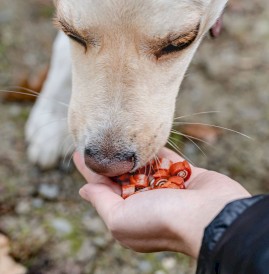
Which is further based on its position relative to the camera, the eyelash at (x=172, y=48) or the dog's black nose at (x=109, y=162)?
the eyelash at (x=172, y=48)

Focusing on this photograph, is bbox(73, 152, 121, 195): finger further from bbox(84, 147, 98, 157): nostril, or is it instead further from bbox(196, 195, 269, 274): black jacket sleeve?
bbox(196, 195, 269, 274): black jacket sleeve

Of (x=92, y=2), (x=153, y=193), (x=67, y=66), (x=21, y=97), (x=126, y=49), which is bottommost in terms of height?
(x=21, y=97)

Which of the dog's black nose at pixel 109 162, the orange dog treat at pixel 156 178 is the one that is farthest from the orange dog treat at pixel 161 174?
the dog's black nose at pixel 109 162

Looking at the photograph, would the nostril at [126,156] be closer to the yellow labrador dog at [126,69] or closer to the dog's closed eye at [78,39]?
the yellow labrador dog at [126,69]

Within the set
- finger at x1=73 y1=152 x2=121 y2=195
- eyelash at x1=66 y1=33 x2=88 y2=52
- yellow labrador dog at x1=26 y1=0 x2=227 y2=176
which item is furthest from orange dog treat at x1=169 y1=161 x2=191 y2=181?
eyelash at x1=66 y1=33 x2=88 y2=52

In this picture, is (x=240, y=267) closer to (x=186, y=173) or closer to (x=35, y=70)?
(x=186, y=173)

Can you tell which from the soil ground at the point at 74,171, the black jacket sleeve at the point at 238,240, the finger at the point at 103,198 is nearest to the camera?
the black jacket sleeve at the point at 238,240

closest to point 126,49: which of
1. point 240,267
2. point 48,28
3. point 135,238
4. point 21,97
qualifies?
point 135,238

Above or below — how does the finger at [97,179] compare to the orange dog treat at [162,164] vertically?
below
